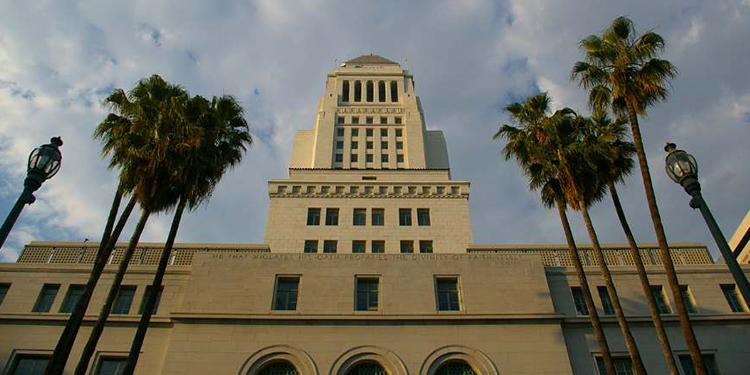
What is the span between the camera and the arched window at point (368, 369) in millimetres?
22000

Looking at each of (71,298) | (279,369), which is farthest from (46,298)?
(279,369)

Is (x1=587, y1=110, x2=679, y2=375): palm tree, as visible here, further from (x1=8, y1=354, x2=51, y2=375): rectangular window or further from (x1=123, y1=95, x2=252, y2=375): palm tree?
(x1=8, y1=354, x2=51, y2=375): rectangular window

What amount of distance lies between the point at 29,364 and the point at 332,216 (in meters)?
24.4

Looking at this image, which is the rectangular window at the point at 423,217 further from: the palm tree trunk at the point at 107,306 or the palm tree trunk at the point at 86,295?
the palm tree trunk at the point at 86,295

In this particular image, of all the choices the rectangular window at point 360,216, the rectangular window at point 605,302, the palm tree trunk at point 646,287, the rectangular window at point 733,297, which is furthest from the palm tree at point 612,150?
the rectangular window at point 360,216

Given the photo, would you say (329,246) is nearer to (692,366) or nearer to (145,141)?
(145,141)

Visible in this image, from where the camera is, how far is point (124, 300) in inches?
962

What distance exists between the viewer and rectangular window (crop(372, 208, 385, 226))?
42375 mm

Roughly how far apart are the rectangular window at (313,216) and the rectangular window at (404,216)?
269 inches

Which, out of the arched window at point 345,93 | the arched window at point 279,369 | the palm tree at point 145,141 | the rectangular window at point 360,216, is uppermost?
the arched window at point 345,93

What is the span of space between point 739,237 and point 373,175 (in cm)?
3472

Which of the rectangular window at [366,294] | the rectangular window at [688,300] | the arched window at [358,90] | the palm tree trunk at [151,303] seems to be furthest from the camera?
the arched window at [358,90]

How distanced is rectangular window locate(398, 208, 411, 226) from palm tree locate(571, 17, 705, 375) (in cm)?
2188

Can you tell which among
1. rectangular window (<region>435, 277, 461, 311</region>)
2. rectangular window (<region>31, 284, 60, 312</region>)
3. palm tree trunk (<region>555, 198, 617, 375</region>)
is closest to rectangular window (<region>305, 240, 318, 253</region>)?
rectangular window (<region>435, 277, 461, 311</region>)
